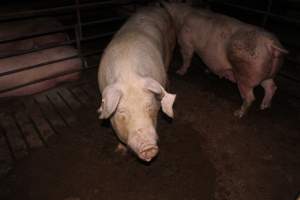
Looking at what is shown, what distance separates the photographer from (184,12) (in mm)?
4754

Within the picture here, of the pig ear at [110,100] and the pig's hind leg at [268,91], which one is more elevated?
the pig ear at [110,100]

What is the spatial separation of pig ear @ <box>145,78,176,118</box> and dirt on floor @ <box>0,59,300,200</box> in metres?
0.84

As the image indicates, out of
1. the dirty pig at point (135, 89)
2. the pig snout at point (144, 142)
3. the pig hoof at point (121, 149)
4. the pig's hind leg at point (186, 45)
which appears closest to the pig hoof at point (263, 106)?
the pig's hind leg at point (186, 45)

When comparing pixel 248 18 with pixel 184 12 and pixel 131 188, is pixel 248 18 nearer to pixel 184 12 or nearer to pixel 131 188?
pixel 184 12

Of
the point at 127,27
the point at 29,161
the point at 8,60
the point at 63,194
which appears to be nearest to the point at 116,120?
the point at 63,194

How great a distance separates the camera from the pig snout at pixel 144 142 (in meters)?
2.48

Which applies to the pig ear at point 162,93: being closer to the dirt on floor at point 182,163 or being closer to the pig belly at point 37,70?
the dirt on floor at point 182,163

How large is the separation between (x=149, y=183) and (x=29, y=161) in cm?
140

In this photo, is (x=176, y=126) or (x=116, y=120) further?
(x=176, y=126)

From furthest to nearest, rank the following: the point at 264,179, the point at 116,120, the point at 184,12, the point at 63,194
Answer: the point at 184,12 < the point at 264,179 < the point at 63,194 < the point at 116,120

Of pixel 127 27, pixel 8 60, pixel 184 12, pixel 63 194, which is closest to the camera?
pixel 63 194

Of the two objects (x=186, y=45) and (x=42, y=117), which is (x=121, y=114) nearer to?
(x=42, y=117)

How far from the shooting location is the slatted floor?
346 centimetres

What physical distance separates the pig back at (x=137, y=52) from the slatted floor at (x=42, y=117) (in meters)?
0.96
